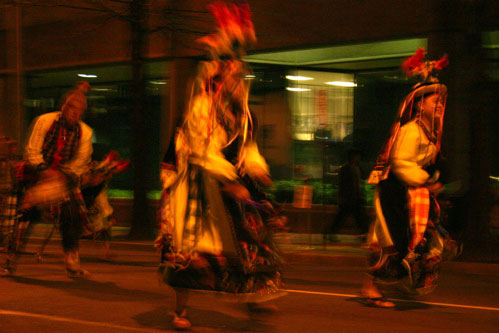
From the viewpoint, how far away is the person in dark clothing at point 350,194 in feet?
49.1

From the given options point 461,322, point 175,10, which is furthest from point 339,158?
point 461,322

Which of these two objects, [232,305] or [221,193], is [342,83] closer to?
[232,305]

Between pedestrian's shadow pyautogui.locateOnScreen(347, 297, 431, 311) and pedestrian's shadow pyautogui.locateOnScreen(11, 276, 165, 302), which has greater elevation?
pedestrian's shadow pyautogui.locateOnScreen(347, 297, 431, 311)

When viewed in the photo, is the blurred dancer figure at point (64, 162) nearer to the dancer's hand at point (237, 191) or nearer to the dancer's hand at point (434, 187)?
the dancer's hand at point (237, 191)

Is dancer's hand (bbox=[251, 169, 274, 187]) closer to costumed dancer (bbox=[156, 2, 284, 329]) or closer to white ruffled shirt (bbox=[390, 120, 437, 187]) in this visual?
costumed dancer (bbox=[156, 2, 284, 329])

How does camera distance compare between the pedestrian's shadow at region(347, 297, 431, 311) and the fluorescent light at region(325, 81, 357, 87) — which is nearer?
the pedestrian's shadow at region(347, 297, 431, 311)

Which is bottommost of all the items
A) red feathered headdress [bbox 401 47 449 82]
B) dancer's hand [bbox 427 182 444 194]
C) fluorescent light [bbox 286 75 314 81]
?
dancer's hand [bbox 427 182 444 194]

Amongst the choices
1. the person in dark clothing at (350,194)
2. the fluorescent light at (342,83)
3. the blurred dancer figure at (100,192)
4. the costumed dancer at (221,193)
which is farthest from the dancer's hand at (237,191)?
the fluorescent light at (342,83)

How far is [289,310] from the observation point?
24.6ft

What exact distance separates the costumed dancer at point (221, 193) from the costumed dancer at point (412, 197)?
1.52 m

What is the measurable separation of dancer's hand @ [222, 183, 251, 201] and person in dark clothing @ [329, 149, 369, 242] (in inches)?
359

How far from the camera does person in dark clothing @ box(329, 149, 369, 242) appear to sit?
14977 millimetres

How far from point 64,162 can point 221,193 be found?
11.3 feet

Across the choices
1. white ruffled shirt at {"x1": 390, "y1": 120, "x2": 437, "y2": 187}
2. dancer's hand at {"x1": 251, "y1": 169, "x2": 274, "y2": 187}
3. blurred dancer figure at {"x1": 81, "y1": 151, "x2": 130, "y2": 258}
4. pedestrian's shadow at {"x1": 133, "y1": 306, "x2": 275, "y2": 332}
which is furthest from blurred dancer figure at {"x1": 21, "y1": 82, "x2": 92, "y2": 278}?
white ruffled shirt at {"x1": 390, "y1": 120, "x2": 437, "y2": 187}
